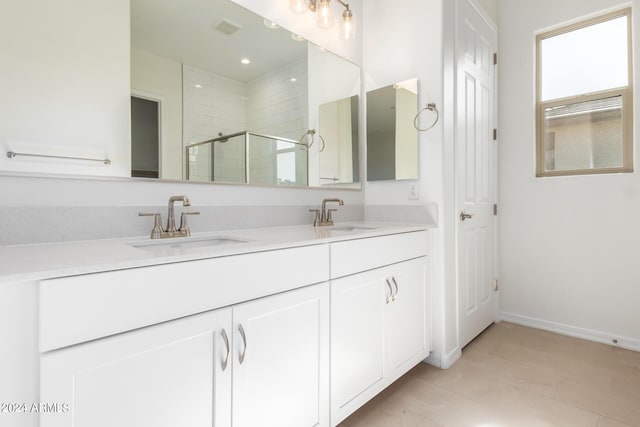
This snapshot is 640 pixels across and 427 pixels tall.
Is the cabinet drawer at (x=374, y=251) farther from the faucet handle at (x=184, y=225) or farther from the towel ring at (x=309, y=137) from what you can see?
the towel ring at (x=309, y=137)

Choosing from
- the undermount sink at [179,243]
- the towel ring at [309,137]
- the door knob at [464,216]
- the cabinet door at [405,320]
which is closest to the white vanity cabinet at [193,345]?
the undermount sink at [179,243]

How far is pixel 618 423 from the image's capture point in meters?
1.48

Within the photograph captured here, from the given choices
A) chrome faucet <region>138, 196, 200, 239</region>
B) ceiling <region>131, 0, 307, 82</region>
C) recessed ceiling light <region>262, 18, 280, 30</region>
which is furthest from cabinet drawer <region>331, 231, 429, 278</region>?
recessed ceiling light <region>262, 18, 280, 30</region>

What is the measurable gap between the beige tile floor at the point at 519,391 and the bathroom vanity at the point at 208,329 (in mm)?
206

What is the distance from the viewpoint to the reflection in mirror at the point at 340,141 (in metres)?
2.20

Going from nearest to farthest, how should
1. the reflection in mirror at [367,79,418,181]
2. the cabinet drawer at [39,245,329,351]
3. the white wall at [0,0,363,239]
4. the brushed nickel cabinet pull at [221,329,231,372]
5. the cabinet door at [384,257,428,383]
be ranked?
the cabinet drawer at [39,245,329,351] → the brushed nickel cabinet pull at [221,329,231,372] → the white wall at [0,0,363,239] → the cabinet door at [384,257,428,383] → the reflection in mirror at [367,79,418,181]

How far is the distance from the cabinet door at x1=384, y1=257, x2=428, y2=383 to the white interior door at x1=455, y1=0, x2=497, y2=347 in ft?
1.42

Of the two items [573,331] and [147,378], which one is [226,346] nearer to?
[147,378]

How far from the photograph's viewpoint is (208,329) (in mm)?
937

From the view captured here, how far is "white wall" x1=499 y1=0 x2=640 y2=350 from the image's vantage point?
2271mm

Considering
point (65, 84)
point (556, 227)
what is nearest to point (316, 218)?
point (65, 84)

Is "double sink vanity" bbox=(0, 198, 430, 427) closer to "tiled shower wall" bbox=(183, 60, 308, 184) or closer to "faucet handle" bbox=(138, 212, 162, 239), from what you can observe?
"faucet handle" bbox=(138, 212, 162, 239)

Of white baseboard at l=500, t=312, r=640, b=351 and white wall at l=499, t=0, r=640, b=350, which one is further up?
white wall at l=499, t=0, r=640, b=350

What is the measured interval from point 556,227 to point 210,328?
2.68m
